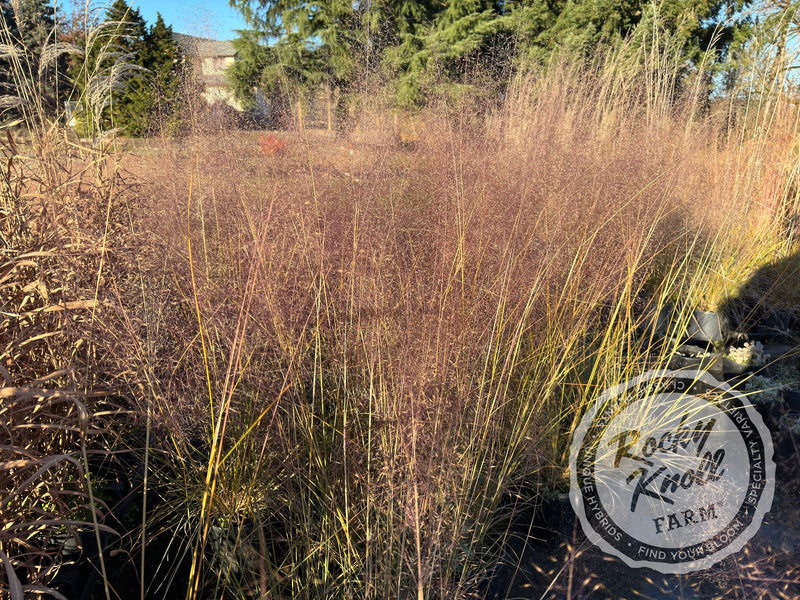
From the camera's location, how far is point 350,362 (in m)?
1.42

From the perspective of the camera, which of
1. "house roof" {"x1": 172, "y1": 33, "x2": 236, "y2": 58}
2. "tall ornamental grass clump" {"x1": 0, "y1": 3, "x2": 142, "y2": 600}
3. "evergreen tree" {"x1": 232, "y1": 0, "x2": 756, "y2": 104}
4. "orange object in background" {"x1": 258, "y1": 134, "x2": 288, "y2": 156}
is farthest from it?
"evergreen tree" {"x1": 232, "y1": 0, "x2": 756, "y2": 104}

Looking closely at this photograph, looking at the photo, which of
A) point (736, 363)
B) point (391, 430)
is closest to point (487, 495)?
point (391, 430)

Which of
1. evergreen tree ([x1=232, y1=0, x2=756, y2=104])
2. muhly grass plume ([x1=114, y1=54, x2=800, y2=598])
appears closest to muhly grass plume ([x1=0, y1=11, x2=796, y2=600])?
muhly grass plume ([x1=114, y1=54, x2=800, y2=598])

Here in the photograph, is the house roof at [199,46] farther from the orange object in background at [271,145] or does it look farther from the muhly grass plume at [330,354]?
the muhly grass plume at [330,354]

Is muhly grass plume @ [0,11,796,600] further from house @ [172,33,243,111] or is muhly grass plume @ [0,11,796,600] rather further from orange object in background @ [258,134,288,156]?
house @ [172,33,243,111]

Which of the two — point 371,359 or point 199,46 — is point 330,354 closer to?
point 371,359

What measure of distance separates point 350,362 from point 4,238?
0.93 metres
